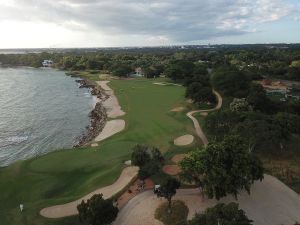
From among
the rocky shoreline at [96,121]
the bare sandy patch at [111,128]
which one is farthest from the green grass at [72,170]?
the rocky shoreline at [96,121]

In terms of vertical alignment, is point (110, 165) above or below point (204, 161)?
below

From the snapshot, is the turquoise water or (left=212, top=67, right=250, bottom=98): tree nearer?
the turquoise water

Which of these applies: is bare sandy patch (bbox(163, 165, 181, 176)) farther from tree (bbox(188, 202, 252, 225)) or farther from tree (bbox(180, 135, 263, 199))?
tree (bbox(188, 202, 252, 225))

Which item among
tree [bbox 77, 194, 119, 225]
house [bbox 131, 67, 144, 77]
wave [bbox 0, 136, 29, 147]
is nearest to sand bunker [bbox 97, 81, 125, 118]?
wave [bbox 0, 136, 29, 147]

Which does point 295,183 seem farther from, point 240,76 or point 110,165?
point 240,76

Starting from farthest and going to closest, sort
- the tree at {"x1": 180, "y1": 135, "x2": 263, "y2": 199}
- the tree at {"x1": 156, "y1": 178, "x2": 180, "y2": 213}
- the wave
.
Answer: the wave → the tree at {"x1": 180, "y1": 135, "x2": 263, "y2": 199} → the tree at {"x1": 156, "y1": 178, "x2": 180, "y2": 213}

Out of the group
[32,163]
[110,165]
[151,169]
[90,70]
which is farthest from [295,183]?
[90,70]
